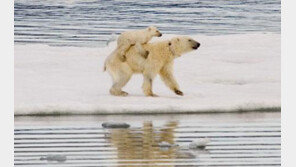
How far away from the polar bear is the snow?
A: 14 centimetres

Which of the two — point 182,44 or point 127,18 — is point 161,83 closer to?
point 182,44

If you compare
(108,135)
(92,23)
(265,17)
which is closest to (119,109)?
(108,135)

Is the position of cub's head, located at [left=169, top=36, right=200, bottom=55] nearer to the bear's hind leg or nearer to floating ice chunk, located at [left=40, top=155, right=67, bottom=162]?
the bear's hind leg

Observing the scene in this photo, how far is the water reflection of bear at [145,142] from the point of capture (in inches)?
358

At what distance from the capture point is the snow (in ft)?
37.4

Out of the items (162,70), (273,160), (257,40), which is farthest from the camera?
(257,40)

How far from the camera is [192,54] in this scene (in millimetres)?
15430

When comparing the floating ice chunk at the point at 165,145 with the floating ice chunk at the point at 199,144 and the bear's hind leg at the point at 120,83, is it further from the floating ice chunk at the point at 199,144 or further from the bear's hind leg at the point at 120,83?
the bear's hind leg at the point at 120,83

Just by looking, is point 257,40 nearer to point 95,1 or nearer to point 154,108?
point 154,108

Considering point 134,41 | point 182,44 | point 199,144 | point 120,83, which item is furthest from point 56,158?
point 182,44

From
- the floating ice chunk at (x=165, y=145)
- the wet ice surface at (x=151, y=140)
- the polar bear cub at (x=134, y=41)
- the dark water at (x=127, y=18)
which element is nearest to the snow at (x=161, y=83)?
the wet ice surface at (x=151, y=140)

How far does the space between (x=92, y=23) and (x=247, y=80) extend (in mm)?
8181

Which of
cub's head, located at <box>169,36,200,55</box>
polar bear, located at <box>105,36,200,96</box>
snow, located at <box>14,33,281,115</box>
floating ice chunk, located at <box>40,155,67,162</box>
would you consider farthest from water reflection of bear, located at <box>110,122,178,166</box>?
cub's head, located at <box>169,36,200,55</box>

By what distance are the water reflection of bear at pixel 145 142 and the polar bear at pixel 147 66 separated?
140 centimetres
